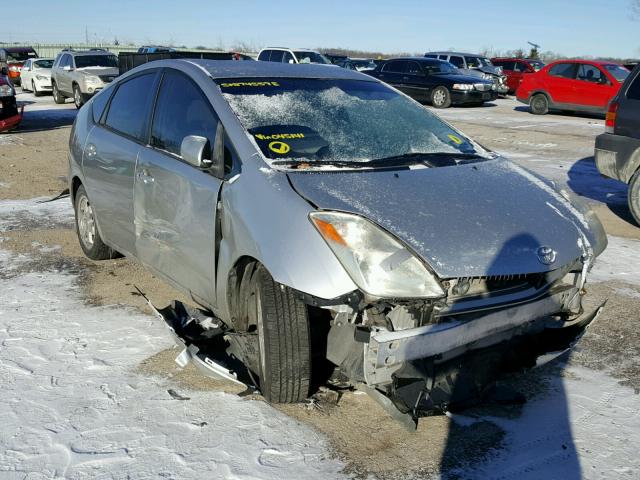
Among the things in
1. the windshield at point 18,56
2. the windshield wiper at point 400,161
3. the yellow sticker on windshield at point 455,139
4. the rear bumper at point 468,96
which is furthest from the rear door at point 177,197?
the windshield at point 18,56

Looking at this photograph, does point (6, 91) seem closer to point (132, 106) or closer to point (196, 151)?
point (132, 106)

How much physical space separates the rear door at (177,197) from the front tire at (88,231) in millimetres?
1183

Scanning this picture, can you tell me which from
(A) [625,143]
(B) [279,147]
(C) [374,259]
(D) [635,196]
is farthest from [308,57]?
(C) [374,259]

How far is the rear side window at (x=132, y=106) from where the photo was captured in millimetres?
4730

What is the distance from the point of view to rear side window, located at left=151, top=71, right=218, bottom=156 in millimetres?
4059

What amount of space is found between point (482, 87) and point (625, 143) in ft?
50.0

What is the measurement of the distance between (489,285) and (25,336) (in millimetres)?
2970

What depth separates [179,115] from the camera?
433 centimetres

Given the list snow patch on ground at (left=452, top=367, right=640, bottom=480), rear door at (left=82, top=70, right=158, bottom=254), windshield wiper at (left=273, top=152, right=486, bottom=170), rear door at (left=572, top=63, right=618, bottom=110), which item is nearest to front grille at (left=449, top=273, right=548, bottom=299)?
snow patch on ground at (left=452, top=367, right=640, bottom=480)

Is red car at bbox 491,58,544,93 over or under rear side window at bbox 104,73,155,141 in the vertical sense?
under

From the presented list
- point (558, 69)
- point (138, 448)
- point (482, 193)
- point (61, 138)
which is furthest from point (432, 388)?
point (558, 69)

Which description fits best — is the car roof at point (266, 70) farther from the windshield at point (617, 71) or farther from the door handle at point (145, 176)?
the windshield at point (617, 71)

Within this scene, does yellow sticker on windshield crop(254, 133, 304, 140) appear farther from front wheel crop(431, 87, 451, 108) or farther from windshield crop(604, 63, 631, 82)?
front wheel crop(431, 87, 451, 108)

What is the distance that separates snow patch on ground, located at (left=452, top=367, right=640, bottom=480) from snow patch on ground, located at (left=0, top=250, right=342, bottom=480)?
2.58 ft
